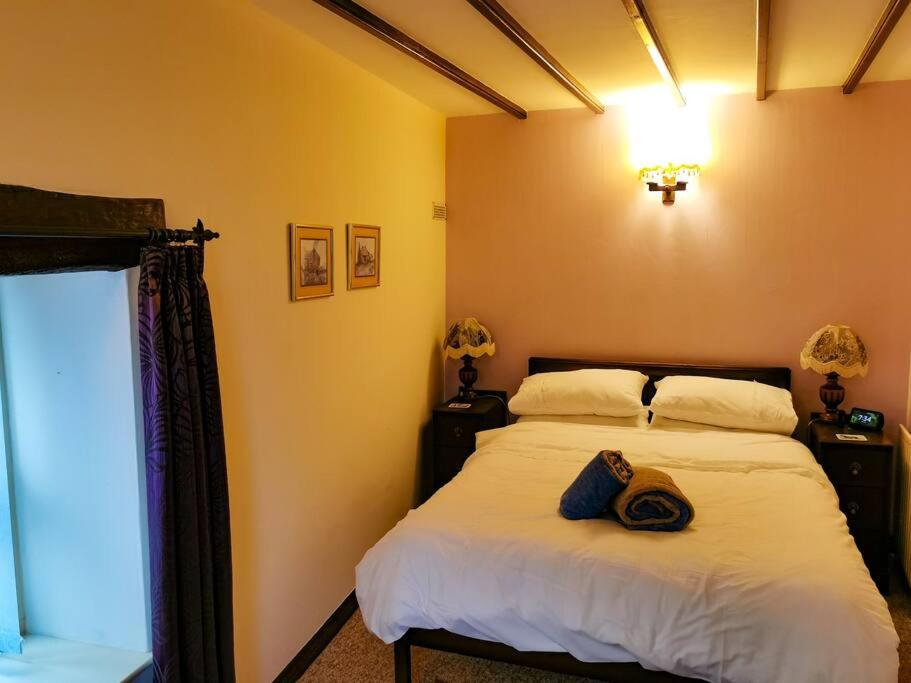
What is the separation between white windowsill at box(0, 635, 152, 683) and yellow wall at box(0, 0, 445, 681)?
50 cm

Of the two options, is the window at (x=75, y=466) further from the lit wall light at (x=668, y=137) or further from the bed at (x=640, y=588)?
the lit wall light at (x=668, y=137)

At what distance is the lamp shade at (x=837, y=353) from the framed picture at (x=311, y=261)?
7.81 feet

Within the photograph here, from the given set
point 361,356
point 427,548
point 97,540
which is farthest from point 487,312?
point 97,540

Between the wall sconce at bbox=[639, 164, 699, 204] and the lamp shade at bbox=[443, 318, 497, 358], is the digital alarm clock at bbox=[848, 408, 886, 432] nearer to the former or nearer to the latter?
the wall sconce at bbox=[639, 164, 699, 204]

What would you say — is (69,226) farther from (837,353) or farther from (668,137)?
(837,353)

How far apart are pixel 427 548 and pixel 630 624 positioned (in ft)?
2.25

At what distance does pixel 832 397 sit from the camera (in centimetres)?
358

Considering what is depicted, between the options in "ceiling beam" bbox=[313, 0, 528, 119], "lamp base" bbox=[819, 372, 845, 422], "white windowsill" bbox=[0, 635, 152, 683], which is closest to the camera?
"white windowsill" bbox=[0, 635, 152, 683]

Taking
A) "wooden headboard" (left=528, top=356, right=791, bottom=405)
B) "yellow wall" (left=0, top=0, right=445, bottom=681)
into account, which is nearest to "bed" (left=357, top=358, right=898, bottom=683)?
"yellow wall" (left=0, top=0, right=445, bottom=681)

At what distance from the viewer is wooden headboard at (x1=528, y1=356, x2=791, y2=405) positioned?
150 inches

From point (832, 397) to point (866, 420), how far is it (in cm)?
18

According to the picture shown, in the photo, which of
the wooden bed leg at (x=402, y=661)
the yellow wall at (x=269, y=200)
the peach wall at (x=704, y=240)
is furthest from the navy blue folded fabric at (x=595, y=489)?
the peach wall at (x=704, y=240)

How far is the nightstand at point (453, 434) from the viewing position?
13.0 ft

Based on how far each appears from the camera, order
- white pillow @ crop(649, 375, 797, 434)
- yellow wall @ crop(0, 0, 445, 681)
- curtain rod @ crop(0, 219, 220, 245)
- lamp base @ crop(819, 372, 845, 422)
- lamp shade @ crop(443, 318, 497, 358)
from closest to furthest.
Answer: curtain rod @ crop(0, 219, 220, 245)
yellow wall @ crop(0, 0, 445, 681)
white pillow @ crop(649, 375, 797, 434)
lamp base @ crop(819, 372, 845, 422)
lamp shade @ crop(443, 318, 497, 358)
